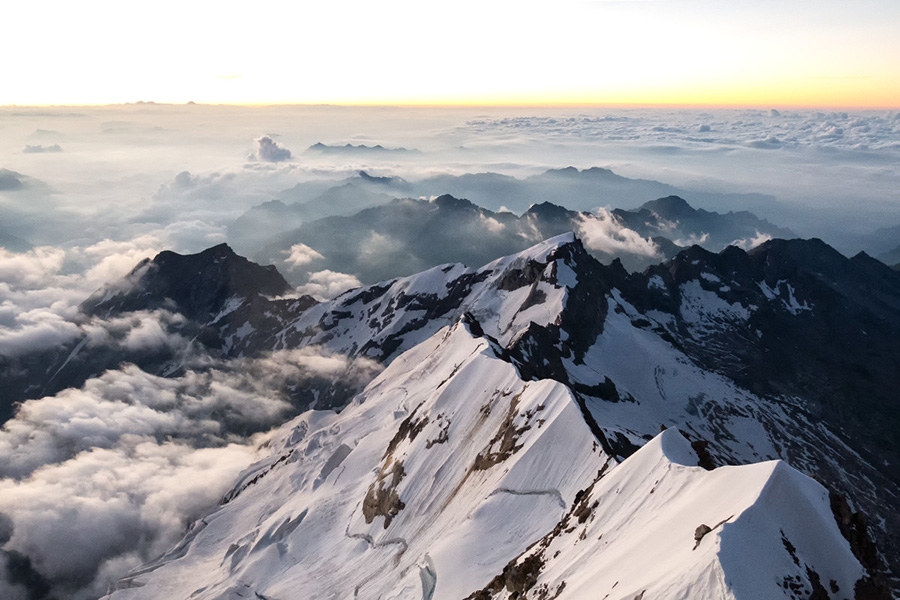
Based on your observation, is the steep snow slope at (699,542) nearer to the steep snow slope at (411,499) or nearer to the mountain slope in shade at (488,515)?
the mountain slope in shade at (488,515)

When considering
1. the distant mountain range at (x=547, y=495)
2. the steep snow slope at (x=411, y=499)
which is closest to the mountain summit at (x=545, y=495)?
the distant mountain range at (x=547, y=495)

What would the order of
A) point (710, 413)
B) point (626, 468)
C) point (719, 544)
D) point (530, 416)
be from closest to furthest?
point (719, 544) → point (626, 468) → point (530, 416) → point (710, 413)

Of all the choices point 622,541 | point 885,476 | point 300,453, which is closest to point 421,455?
point 622,541

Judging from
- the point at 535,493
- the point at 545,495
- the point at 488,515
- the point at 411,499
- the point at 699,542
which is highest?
the point at 699,542

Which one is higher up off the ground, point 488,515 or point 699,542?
point 699,542

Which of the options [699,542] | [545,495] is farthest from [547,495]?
[699,542]

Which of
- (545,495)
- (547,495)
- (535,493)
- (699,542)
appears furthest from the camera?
(535,493)

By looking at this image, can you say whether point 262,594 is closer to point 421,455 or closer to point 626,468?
point 421,455

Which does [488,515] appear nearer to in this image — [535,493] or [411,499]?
[535,493]
